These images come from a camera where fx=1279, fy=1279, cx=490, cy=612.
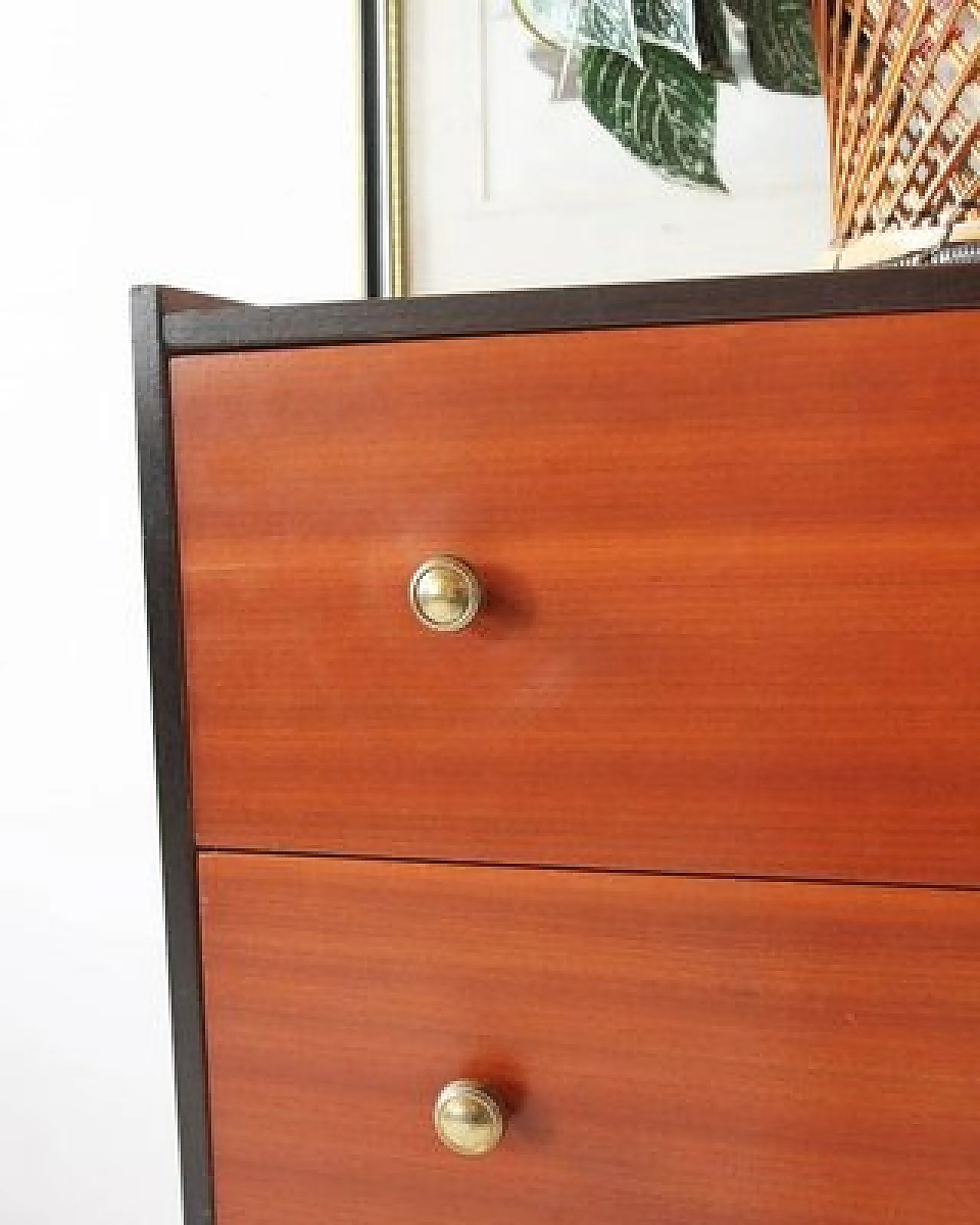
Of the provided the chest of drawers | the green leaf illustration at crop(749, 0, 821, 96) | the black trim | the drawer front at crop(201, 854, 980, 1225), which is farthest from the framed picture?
the drawer front at crop(201, 854, 980, 1225)

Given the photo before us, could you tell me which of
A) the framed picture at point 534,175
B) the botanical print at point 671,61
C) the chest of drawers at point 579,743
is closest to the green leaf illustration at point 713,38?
the botanical print at point 671,61

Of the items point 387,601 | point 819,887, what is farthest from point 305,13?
point 819,887

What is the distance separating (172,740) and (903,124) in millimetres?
483

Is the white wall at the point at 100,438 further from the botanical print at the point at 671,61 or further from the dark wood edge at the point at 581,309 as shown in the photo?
the dark wood edge at the point at 581,309

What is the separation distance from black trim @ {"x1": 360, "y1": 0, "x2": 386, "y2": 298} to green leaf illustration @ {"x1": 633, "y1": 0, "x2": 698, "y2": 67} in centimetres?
38

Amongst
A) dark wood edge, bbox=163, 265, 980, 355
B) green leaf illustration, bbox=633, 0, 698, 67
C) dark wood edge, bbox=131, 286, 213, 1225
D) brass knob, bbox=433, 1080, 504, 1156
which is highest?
green leaf illustration, bbox=633, 0, 698, 67

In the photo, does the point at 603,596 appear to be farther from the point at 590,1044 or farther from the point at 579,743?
the point at 590,1044

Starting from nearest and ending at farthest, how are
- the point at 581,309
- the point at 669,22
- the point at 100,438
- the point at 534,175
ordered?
1. the point at 581,309
2. the point at 669,22
3. the point at 534,175
4. the point at 100,438

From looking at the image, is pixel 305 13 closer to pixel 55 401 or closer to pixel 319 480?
pixel 55 401

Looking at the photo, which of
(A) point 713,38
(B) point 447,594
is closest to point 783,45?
(A) point 713,38

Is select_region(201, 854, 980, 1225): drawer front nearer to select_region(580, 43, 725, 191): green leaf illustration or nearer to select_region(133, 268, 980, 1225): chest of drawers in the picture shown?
select_region(133, 268, 980, 1225): chest of drawers

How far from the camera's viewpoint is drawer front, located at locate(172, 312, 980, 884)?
0.55 meters

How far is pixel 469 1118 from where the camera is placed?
A: 2.01 ft

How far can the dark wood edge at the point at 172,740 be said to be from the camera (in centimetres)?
62
